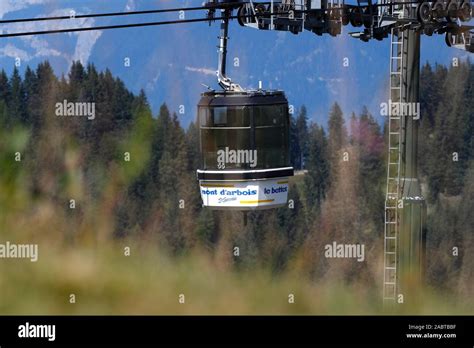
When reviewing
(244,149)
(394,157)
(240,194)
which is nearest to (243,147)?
(244,149)

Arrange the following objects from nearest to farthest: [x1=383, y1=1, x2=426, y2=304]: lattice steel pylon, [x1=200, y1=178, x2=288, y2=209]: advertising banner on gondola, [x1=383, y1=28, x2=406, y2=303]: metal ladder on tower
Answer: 1. [x1=200, y1=178, x2=288, y2=209]: advertising banner on gondola
2. [x1=383, y1=1, x2=426, y2=304]: lattice steel pylon
3. [x1=383, y1=28, x2=406, y2=303]: metal ladder on tower

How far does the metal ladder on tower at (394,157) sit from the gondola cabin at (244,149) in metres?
2.04

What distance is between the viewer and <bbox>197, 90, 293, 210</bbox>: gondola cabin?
88.7 ft

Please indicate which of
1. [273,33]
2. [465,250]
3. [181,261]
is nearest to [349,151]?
[465,250]

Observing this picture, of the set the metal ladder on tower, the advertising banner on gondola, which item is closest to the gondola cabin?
the advertising banner on gondola

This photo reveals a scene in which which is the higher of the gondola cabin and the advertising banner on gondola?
the gondola cabin

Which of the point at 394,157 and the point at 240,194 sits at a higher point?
the point at 394,157

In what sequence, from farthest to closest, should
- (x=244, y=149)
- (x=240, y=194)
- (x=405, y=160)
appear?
(x=405, y=160)
(x=244, y=149)
(x=240, y=194)

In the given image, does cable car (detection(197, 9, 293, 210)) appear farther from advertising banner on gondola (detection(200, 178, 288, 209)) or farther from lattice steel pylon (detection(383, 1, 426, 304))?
lattice steel pylon (detection(383, 1, 426, 304))

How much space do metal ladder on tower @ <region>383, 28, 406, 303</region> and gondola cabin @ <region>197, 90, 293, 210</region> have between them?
204 centimetres

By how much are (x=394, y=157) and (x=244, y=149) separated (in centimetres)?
308

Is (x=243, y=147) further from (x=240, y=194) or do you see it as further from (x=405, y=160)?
(x=405, y=160)

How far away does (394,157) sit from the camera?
1099 inches

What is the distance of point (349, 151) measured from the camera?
69.4m
